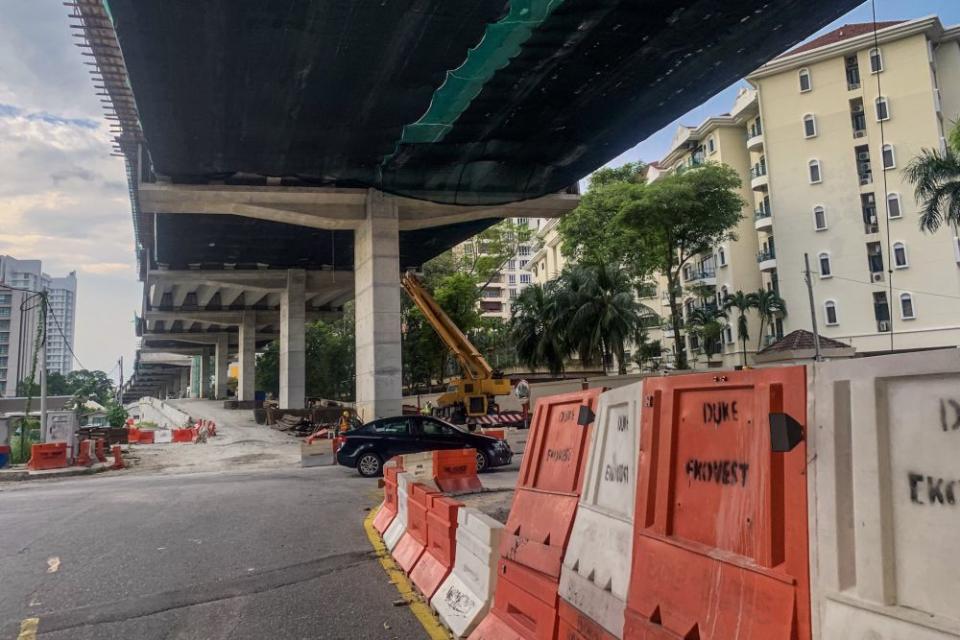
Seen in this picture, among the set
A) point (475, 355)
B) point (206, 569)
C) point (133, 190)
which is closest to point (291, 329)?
point (133, 190)

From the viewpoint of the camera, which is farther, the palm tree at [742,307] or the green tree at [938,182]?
the palm tree at [742,307]

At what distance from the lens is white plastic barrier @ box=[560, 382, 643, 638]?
3.64 m

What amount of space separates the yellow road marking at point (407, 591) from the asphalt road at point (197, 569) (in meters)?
0.10

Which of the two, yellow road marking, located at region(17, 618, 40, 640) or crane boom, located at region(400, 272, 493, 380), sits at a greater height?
crane boom, located at region(400, 272, 493, 380)

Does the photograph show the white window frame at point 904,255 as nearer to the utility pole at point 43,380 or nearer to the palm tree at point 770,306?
the palm tree at point 770,306

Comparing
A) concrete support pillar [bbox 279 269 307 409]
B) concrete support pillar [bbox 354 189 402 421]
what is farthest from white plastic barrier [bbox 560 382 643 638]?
concrete support pillar [bbox 279 269 307 409]

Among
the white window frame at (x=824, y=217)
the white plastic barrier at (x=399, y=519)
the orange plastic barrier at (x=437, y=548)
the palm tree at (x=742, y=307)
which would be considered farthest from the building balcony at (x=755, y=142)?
the orange plastic barrier at (x=437, y=548)

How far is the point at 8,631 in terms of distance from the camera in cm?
523

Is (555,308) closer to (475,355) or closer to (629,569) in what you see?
(475,355)

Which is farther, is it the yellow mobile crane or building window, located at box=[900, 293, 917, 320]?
building window, located at box=[900, 293, 917, 320]

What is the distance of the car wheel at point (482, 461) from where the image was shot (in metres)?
15.7

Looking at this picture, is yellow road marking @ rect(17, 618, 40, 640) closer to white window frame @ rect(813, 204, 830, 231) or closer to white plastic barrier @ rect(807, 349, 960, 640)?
white plastic barrier @ rect(807, 349, 960, 640)

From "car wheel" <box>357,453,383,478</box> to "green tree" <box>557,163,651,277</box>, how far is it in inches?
1060

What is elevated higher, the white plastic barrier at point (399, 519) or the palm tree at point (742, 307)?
the palm tree at point (742, 307)
